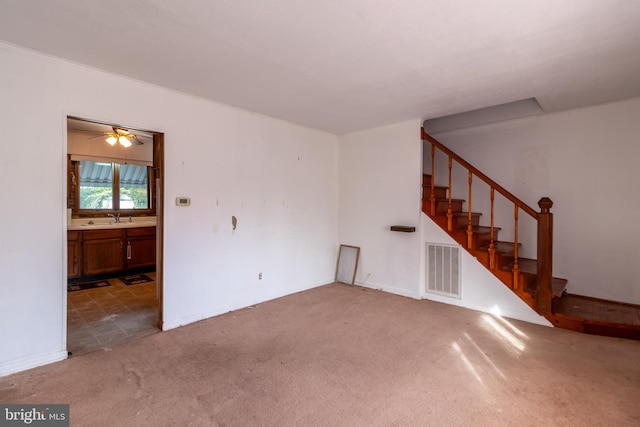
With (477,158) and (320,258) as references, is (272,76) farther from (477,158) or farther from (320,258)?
(477,158)

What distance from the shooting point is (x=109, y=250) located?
5004mm

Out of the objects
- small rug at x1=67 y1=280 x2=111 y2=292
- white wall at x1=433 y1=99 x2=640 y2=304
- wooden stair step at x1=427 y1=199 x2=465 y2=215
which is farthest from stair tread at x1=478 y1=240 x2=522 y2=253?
small rug at x1=67 y1=280 x2=111 y2=292

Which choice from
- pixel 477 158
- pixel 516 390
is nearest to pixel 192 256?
pixel 516 390

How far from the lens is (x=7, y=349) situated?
227cm

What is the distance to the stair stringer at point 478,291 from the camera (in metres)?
3.37

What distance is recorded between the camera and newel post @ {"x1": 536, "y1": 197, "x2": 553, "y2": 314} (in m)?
3.07

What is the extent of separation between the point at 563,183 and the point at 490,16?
113 inches

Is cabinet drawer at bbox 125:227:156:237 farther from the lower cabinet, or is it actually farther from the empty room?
the empty room

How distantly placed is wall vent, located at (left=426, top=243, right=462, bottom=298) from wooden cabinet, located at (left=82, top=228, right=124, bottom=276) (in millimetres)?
4958

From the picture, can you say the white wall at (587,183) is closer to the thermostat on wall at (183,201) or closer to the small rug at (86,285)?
the thermostat on wall at (183,201)

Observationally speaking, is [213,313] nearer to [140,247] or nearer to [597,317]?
[140,247]

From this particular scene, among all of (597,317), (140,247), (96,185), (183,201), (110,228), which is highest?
(96,185)

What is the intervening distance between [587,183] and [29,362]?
5.81 meters

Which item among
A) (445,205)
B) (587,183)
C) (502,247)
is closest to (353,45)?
(445,205)
